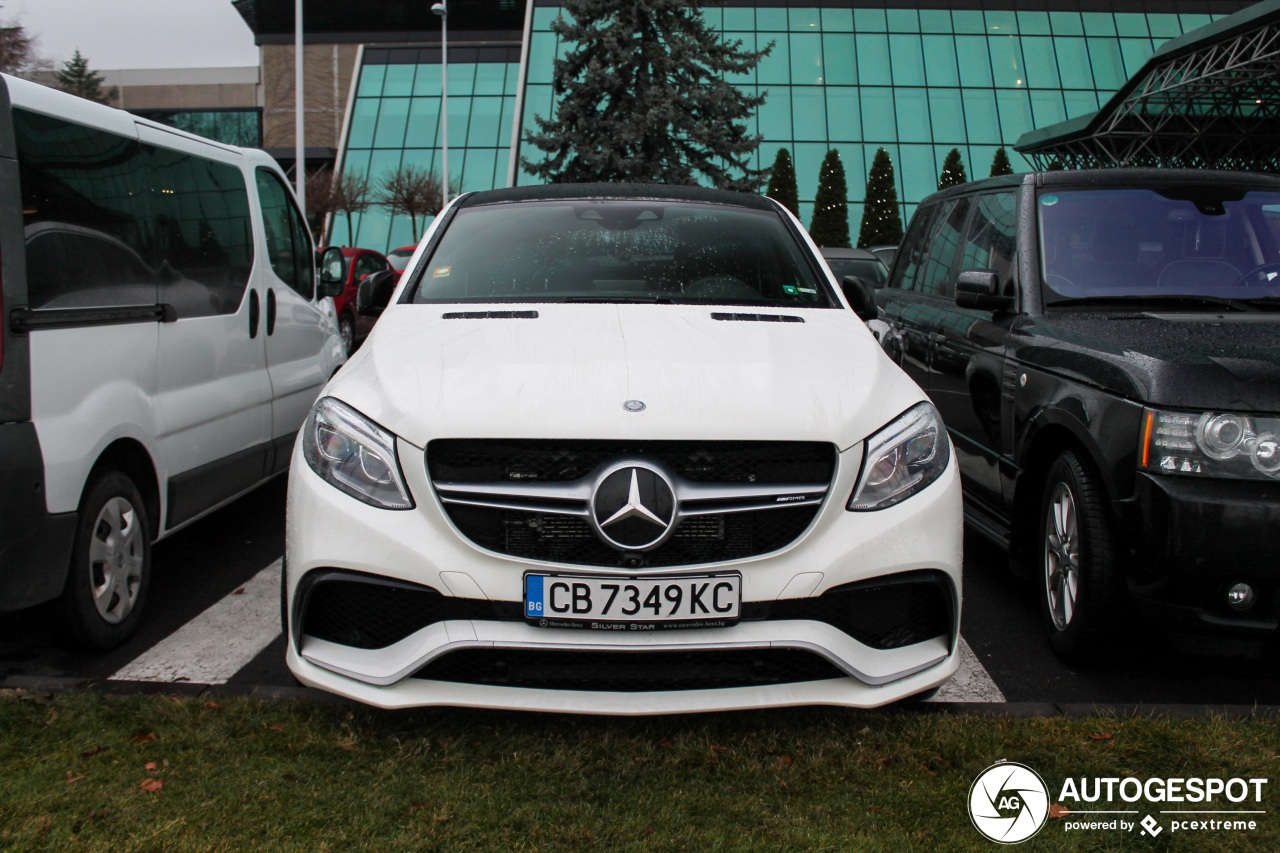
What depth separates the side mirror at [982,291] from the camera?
473 cm

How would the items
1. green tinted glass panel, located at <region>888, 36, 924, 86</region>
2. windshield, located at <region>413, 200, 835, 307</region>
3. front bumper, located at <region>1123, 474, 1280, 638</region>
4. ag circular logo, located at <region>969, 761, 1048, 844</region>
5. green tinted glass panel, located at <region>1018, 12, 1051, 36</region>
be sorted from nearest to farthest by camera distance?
ag circular logo, located at <region>969, 761, 1048, 844</region>
front bumper, located at <region>1123, 474, 1280, 638</region>
windshield, located at <region>413, 200, 835, 307</region>
green tinted glass panel, located at <region>888, 36, 924, 86</region>
green tinted glass panel, located at <region>1018, 12, 1051, 36</region>

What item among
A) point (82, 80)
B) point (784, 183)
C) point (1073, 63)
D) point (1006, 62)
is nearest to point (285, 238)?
point (784, 183)

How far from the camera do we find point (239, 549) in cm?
573

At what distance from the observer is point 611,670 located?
296cm

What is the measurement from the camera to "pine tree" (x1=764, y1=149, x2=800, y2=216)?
3522 cm

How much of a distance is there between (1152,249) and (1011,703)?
2.35 metres

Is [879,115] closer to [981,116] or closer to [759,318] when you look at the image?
[981,116]

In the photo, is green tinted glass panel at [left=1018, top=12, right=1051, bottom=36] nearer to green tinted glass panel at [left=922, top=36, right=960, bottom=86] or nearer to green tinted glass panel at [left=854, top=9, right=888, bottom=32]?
green tinted glass panel at [left=922, top=36, right=960, bottom=86]

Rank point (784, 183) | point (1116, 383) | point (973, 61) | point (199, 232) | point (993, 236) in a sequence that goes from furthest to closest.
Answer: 1. point (973, 61)
2. point (784, 183)
3. point (993, 236)
4. point (199, 232)
5. point (1116, 383)

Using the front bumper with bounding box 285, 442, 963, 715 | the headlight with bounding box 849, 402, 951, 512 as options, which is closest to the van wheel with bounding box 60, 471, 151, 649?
the front bumper with bounding box 285, 442, 963, 715

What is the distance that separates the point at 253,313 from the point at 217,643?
1908 mm

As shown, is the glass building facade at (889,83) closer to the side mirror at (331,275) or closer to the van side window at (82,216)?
the side mirror at (331,275)

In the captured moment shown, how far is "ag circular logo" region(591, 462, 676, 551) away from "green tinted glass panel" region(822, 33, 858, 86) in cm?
3729

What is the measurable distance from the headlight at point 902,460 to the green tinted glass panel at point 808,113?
35235mm
